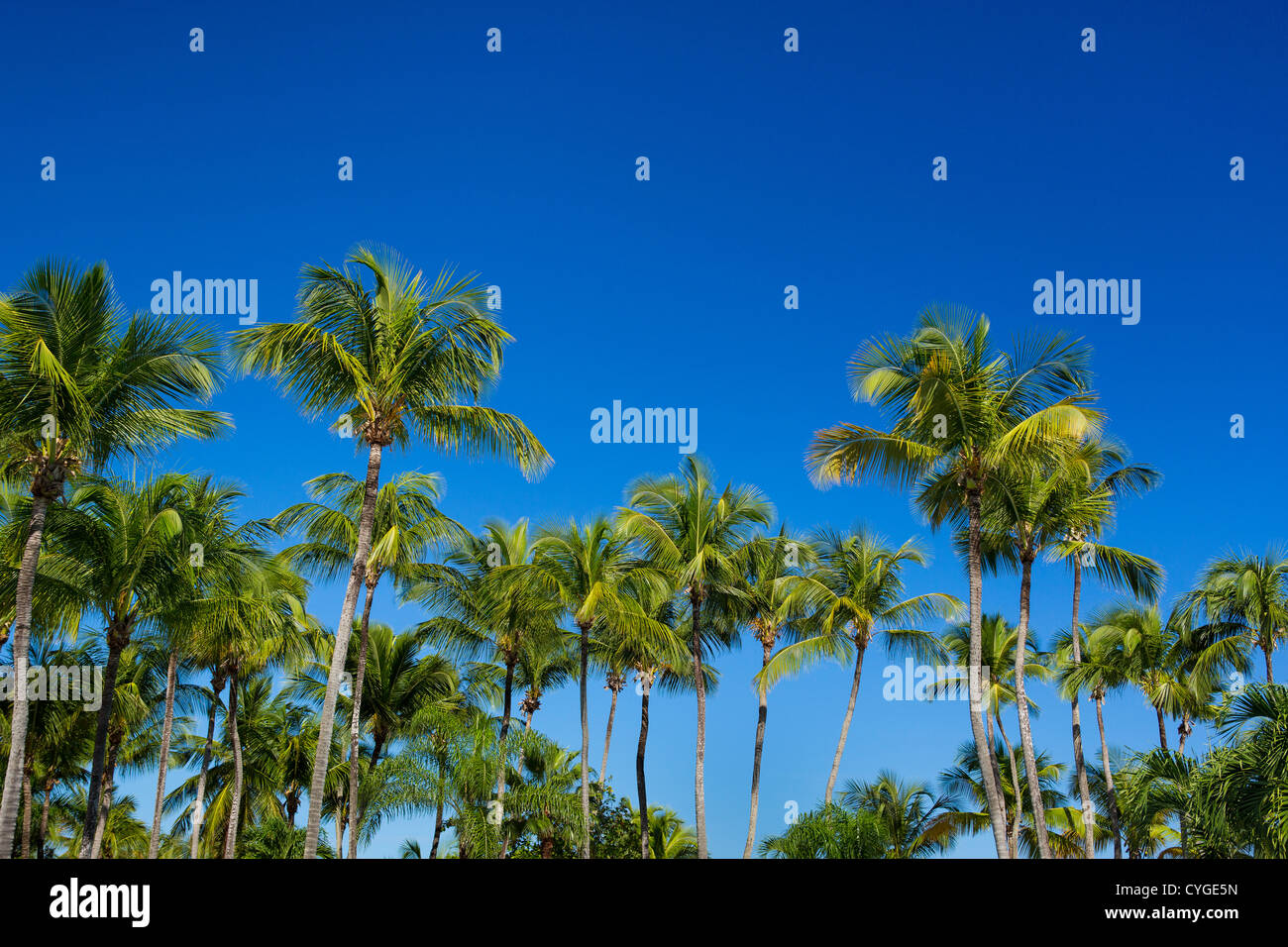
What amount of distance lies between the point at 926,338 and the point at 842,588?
12594 mm

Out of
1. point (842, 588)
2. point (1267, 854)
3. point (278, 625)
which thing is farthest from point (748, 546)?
point (1267, 854)

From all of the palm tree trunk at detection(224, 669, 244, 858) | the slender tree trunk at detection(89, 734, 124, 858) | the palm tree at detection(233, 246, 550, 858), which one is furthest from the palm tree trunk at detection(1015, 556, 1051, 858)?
the slender tree trunk at detection(89, 734, 124, 858)

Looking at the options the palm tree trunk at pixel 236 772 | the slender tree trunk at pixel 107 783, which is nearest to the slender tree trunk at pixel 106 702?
the palm tree trunk at pixel 236 772

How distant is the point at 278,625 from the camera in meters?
22.4

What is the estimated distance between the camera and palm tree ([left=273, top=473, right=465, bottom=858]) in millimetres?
24555

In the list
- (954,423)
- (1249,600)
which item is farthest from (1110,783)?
(954,423)

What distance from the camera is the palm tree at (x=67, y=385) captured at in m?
16.4

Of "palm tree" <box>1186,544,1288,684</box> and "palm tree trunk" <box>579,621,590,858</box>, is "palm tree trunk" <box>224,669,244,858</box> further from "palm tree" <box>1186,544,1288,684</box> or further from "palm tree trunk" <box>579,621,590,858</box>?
"palm tree" <box>1186,544,1288,684</box>

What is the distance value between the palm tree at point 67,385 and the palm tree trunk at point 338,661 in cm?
358

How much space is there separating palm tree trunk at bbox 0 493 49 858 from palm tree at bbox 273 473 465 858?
8.17m

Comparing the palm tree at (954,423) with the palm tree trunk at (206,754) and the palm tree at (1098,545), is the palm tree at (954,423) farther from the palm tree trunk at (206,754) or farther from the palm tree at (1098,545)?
the palm tree trunk at (206,754)

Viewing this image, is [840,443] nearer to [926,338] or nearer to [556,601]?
[926,338]

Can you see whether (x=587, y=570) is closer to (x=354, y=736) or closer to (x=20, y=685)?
(x=354, y=736)
